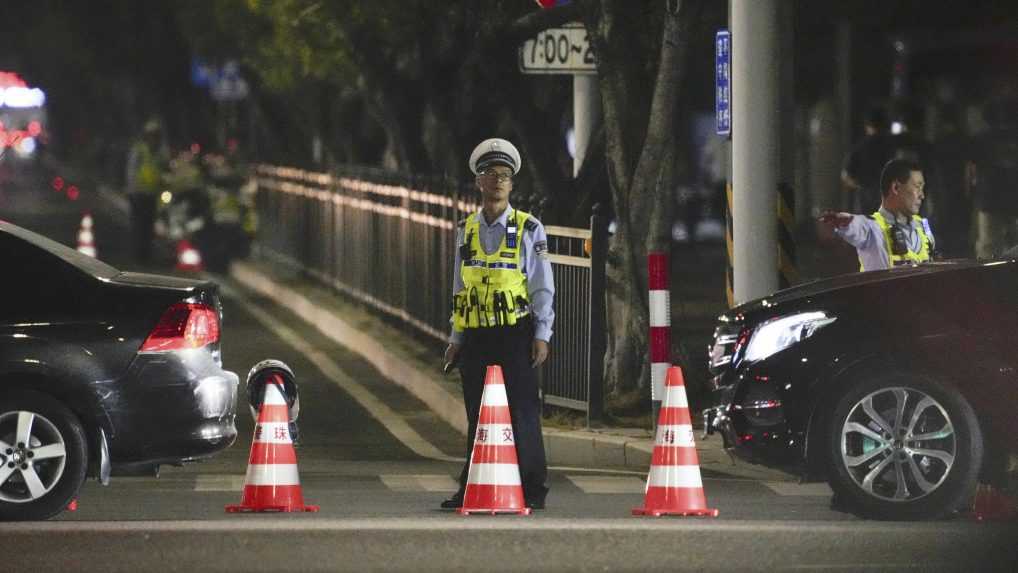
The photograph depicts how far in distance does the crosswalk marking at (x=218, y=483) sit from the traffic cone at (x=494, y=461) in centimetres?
196

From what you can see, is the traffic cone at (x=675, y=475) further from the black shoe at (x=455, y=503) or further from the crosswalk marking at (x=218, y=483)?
the crosswalk marking at (x=218, y=483)

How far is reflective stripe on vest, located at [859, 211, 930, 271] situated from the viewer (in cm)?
1216

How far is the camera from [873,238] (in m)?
12.2

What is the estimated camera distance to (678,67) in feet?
50.0

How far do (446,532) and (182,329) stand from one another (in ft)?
5.48

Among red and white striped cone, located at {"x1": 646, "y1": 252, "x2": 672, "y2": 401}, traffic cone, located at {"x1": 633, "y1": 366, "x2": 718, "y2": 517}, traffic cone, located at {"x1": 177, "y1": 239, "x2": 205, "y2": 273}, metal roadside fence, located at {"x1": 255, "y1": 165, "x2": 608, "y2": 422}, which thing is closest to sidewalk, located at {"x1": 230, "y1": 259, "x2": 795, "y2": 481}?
metal roadside fence, located at {"x1": 255, "y1": 165, "x2": 608, "y2": 422}

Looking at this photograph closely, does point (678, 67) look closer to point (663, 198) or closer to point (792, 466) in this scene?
point (663, 198)

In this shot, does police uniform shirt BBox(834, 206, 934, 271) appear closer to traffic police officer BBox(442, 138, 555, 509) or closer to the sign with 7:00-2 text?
traffic police officer BBox(442, 138, 555, 509)

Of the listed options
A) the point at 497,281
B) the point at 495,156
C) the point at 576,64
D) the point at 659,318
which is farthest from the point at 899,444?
the point at 576,64

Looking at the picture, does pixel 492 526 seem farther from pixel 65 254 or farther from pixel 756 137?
pixel 756 137

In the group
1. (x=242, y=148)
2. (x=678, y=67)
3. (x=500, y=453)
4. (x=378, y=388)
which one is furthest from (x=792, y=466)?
(x=242, y=148)

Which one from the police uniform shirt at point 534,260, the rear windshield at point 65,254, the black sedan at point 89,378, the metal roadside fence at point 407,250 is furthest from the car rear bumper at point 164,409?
the metal roadside fence at point 407,250

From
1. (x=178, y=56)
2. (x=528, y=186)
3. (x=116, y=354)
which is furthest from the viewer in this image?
(x=178, y=56)

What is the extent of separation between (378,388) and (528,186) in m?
3.17
